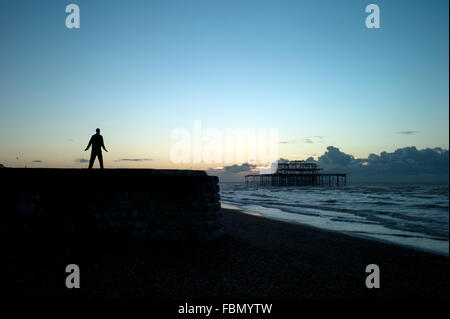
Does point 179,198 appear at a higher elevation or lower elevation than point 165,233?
higher

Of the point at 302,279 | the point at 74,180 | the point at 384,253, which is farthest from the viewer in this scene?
the point at 384,253

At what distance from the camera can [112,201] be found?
24.0 ft

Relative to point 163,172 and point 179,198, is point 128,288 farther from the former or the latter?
point 163,172

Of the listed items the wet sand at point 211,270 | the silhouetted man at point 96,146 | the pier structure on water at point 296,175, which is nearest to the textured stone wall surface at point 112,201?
the wet sand at point 211,270

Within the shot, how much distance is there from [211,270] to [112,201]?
11.3 feet

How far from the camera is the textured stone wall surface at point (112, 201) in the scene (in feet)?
23.2

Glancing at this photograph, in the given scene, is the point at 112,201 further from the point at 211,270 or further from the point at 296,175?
the point at 296,175

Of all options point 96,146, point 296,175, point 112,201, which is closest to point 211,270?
point 112,201

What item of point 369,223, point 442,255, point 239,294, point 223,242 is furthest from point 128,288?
point 369,223

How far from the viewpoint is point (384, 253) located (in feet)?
27.5

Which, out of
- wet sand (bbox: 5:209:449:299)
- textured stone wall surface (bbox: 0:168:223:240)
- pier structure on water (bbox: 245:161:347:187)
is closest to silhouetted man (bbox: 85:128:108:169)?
textured stone wall surface (bbox: 0:168:223:240)

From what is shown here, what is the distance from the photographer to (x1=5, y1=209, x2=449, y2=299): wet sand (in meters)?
4.89
